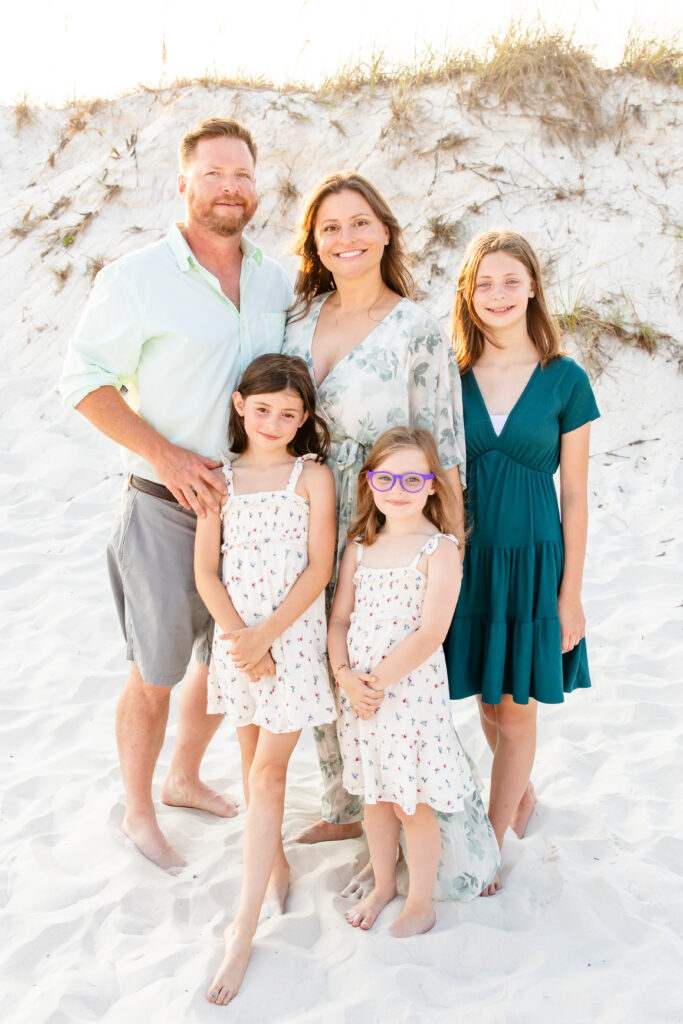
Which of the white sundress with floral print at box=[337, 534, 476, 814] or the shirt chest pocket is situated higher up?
the shirt chest pocket

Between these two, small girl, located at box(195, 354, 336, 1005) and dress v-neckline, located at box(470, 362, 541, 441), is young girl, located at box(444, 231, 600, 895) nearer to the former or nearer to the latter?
dress v-neckline, located at box(470, 362, 541, 441)

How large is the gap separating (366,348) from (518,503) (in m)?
0.64

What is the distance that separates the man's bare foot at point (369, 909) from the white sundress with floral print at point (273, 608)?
0.53 meters

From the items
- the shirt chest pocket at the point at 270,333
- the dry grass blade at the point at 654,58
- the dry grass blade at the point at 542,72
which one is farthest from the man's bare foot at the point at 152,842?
the dry grass blade at the point at 654,58

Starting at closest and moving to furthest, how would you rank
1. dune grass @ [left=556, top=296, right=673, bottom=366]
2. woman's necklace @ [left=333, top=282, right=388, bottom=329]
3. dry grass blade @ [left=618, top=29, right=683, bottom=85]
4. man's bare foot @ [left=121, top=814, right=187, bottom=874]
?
1. woman's necklace @ [left=333, top=282, right=388, bottom=329]
2. man's bare foot @ [left=121, top=814, right=187, bottom=874]
3. dune grass @ [left=556, top=296, right=673, bottom=366]
4. dry grass blade @ [left=618, top=29, right=683, bottom=85]

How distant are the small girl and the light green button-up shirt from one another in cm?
19

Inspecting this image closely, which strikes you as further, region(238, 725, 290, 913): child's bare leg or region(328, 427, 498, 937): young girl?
region(238, 725, 290, 913): child's bare leg

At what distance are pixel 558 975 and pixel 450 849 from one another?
0.42 m

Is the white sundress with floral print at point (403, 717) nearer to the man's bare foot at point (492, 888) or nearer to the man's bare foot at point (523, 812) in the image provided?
the man's bare foot at point (492, 888)

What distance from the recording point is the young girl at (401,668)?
2.23 m

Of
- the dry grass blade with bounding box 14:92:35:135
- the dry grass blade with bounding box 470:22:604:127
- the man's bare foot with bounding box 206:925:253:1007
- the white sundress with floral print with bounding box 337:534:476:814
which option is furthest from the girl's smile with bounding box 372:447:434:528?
the dry grass blade with bounding box 14:92:35:135

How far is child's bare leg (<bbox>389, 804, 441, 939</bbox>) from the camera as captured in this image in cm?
229

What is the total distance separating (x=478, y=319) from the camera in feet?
8.54

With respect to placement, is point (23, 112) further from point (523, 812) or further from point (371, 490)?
point (523, 812)
